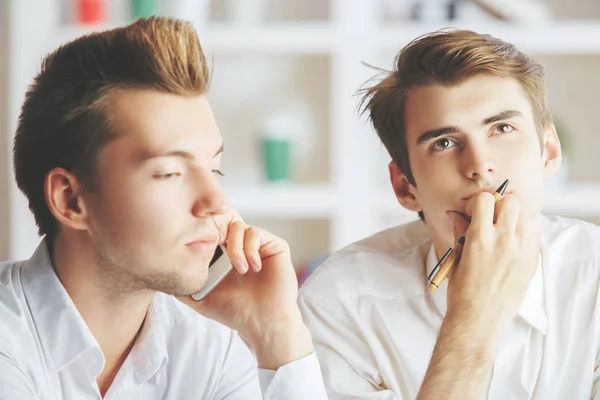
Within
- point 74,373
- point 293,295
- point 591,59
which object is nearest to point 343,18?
point 591,59

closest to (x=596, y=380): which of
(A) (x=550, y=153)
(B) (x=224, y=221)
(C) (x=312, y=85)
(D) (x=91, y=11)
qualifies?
(A) (x=550, y=153)

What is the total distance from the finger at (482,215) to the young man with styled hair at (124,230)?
1.02 feet

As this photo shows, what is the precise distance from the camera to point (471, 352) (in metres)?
1.40

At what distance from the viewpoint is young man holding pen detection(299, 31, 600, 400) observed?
160cm

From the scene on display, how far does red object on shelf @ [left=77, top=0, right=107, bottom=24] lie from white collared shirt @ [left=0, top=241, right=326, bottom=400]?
1.98 metres

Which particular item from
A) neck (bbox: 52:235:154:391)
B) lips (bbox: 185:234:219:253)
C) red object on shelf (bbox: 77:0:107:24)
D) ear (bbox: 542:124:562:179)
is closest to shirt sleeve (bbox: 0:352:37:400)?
neck (bbox: 52:235:154:391)

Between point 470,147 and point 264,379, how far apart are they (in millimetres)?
537

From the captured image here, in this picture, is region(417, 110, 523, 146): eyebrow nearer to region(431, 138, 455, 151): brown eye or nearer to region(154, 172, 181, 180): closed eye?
region(431, 138, 455, 151): brown eye

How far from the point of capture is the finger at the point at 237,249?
1.46 meters

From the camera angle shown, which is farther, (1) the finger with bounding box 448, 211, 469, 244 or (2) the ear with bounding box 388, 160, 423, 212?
(2) the ear with bounding box 388, 160, 423, 212

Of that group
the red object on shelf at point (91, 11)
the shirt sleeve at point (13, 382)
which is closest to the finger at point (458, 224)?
the shirt sleeve at point (13, 382)

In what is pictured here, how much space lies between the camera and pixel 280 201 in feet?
10.8

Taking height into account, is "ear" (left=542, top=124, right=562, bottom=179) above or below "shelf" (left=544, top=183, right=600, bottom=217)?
above

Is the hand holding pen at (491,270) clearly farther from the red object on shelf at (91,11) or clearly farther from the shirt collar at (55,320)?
the red object on shelf at (91,11)
